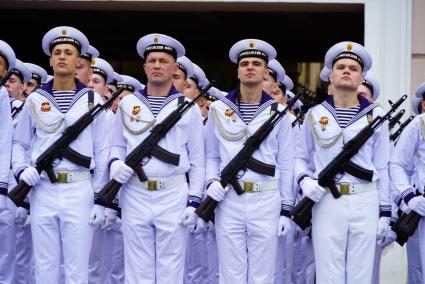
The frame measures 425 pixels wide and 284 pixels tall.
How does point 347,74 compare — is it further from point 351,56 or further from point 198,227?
point 198,227

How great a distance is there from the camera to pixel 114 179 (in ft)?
30.9

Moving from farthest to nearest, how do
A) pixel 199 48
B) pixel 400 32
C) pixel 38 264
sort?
pixel 199 48 → pixel 400 32 → pixel 38 264

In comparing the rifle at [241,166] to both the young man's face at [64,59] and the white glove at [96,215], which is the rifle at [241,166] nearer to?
the white glove at [96,215]

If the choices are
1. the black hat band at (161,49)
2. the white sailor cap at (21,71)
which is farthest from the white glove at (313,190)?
the white sailor cap at (21,71)

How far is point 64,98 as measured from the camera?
965 cm

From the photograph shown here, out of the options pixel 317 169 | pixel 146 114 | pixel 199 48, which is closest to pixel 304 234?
pixel 317 169

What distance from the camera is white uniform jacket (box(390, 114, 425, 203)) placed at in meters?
9.52

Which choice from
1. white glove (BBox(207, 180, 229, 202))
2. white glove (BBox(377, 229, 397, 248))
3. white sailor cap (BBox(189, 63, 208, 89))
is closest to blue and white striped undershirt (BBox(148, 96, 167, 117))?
white glove (BBox(207, 180, 229, 202))

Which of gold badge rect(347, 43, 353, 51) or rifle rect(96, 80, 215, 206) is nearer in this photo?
rifle rect(96, 80, 215, 206)

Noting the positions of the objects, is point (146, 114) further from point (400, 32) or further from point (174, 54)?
point (400, 32)

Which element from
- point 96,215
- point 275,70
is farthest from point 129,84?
point 96,215

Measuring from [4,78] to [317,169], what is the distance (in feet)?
9.08

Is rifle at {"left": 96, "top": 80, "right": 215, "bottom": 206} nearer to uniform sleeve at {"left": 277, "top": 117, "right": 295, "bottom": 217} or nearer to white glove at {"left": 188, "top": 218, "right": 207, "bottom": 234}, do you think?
white glove at {"left": 188, "top": 218, "right": 207, "bottom": 234}

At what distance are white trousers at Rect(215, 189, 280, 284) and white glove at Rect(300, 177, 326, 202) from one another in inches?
13.8
